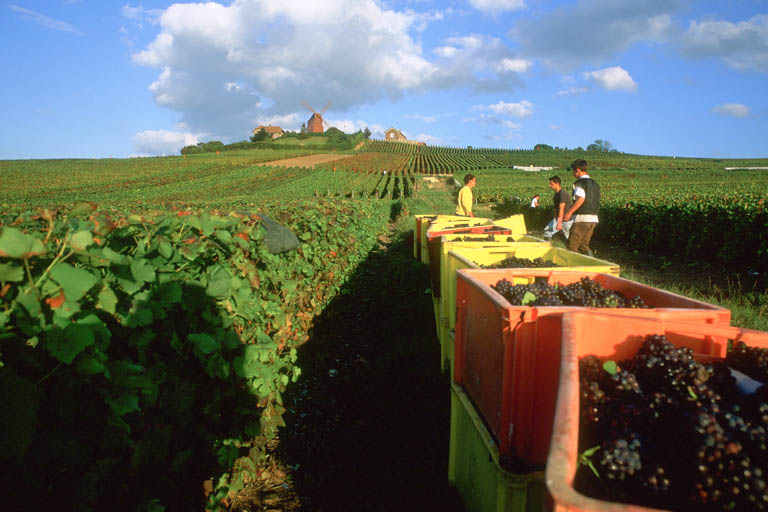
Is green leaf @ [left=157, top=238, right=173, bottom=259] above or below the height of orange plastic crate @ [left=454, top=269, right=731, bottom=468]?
above

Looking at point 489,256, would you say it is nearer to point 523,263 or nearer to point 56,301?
point 523,263

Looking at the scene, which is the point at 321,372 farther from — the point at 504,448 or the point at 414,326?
the point at 504,448

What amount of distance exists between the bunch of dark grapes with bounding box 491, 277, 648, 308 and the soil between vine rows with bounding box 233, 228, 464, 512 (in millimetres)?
1288

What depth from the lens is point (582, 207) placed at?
7.17 meters

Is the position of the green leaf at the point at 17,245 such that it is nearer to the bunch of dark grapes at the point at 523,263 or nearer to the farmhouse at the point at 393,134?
the bunch of dark grapes at the point at 523,263

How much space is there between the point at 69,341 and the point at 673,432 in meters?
1.87

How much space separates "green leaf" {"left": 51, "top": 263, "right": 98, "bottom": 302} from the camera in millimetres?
1305

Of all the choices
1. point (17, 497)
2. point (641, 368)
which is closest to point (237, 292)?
point (17, 497)

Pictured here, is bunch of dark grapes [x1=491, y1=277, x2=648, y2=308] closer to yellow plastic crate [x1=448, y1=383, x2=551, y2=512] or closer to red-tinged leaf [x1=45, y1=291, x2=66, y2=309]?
yellow plastic crate [x1=448, y1=383, x2=551, y2=512]

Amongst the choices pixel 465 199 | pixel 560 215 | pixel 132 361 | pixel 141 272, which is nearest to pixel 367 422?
pixel 132 361

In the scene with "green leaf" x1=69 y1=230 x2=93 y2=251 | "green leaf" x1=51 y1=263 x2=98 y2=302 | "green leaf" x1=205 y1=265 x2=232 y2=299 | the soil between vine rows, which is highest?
"green leaf" x1=69 y1=230 x2=93 y2=251

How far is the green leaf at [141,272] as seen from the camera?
163 cm

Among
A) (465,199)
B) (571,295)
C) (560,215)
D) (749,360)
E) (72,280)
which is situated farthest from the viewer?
(465,199)

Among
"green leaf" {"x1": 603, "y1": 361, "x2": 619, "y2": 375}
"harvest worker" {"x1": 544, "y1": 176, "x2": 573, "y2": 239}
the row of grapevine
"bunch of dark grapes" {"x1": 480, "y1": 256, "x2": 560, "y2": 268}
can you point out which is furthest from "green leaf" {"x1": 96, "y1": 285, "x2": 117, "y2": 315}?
"harvest worker" {"x1": 544, "y1": 176, "x2": 573, "y2": 239}
